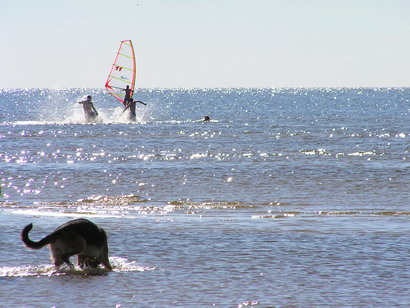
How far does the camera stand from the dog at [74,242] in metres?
8.67

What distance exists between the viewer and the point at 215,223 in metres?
13.0

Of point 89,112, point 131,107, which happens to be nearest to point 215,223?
point 89,112

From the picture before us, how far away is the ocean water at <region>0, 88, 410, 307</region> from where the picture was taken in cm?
802

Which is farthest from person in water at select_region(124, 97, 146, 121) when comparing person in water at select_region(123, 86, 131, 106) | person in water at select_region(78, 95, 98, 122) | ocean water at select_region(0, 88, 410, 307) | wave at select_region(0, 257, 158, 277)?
wave at select_region(0, 257, 158, 277)

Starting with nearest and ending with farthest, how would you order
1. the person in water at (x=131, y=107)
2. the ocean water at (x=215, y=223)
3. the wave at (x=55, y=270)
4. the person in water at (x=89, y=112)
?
the ocean water at (x=215, y=223), the wave at (x=55, y=270), the person in water at (x=131, y=107), the person in water at (x=89, y=112)

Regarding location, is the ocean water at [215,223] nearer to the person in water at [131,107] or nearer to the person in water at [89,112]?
the person in water at [131,107]

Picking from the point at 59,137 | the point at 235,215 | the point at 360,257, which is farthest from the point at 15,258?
the point at 59,137

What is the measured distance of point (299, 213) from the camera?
14766mm

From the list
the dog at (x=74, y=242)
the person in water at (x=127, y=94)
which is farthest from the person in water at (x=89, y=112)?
the dog at (x=74, y=242)

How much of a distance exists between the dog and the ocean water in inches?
8.3

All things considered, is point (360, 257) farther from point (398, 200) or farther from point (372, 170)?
point (372, 170)

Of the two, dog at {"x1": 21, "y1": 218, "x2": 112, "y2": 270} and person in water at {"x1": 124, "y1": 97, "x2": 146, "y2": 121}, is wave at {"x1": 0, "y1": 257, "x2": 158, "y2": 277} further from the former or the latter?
person in water at {"x1": 124, "y1": 97, "x2": 146, "y2": 121}

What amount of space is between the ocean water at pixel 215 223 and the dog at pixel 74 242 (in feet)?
0.69

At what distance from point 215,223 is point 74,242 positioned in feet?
15.3
